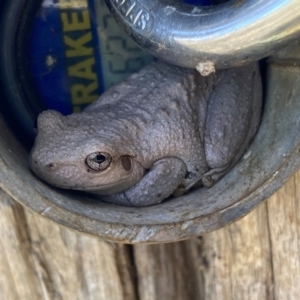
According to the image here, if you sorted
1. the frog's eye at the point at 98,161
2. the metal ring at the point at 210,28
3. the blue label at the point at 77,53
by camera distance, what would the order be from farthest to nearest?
the blue label at the point at 77,53, the frog's eye at the point at 98,161, the metal ring at the point at 210,28

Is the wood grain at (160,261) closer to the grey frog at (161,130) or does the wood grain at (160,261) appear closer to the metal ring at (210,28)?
the grey frog at (161,130)

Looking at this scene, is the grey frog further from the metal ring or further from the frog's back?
the metal ring

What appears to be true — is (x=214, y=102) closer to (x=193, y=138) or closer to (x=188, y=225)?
(x=193, y=138)

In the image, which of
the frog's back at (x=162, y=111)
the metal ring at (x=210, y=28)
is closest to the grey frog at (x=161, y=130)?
the frog's back at (x=162, y=111)

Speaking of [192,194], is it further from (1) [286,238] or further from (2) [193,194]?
(1) [286,238]

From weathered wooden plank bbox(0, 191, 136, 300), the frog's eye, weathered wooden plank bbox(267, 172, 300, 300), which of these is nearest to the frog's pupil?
the frog's eye

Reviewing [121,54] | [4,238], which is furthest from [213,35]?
[4,238]

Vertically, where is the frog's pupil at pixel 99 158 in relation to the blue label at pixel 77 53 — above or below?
below

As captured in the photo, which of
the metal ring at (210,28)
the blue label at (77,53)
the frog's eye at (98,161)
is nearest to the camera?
the metal ring at (210,28)
